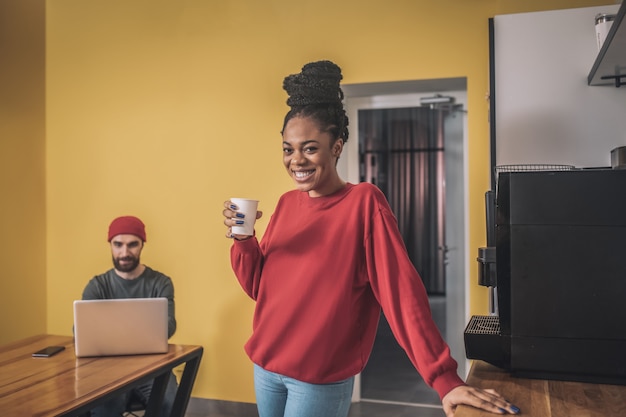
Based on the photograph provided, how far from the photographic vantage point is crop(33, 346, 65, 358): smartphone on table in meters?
2.36

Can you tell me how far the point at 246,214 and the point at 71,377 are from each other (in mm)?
1045

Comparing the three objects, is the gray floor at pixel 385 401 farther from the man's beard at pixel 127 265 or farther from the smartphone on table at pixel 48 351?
the smartphone on table at pixel 48 351

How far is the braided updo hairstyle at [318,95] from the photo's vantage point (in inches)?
59.0

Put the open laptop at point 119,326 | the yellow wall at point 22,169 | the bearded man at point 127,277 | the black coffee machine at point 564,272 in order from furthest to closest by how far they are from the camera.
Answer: the yellow wall at point 22,169 → the bearded man at point 127,277 → the open laptop at point 119,326 → the black coffee machine at point 564,272

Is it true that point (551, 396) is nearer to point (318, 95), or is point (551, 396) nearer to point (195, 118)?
point (318, 95)

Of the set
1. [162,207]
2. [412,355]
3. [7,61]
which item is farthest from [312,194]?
[7,61]

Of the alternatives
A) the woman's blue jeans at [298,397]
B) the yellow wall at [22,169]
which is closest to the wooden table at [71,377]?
the woman's blue jeans at [298,397]

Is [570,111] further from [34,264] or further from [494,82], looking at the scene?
[34,264]

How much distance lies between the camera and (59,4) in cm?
412

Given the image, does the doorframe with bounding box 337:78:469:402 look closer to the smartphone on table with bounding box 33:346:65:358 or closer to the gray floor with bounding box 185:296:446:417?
the gray floor with bounding box 185:296:446:417

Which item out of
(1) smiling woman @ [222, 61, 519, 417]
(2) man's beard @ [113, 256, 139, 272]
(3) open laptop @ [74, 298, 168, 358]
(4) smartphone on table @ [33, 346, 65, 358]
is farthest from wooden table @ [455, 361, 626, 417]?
(2) man's beard @ [113, 256, 139, 272]

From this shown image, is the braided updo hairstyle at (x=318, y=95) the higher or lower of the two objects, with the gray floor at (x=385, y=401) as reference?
higher

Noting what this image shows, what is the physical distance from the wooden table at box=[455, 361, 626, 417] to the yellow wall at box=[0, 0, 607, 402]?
2.04m

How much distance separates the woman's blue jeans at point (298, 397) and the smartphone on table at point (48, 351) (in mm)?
1242
